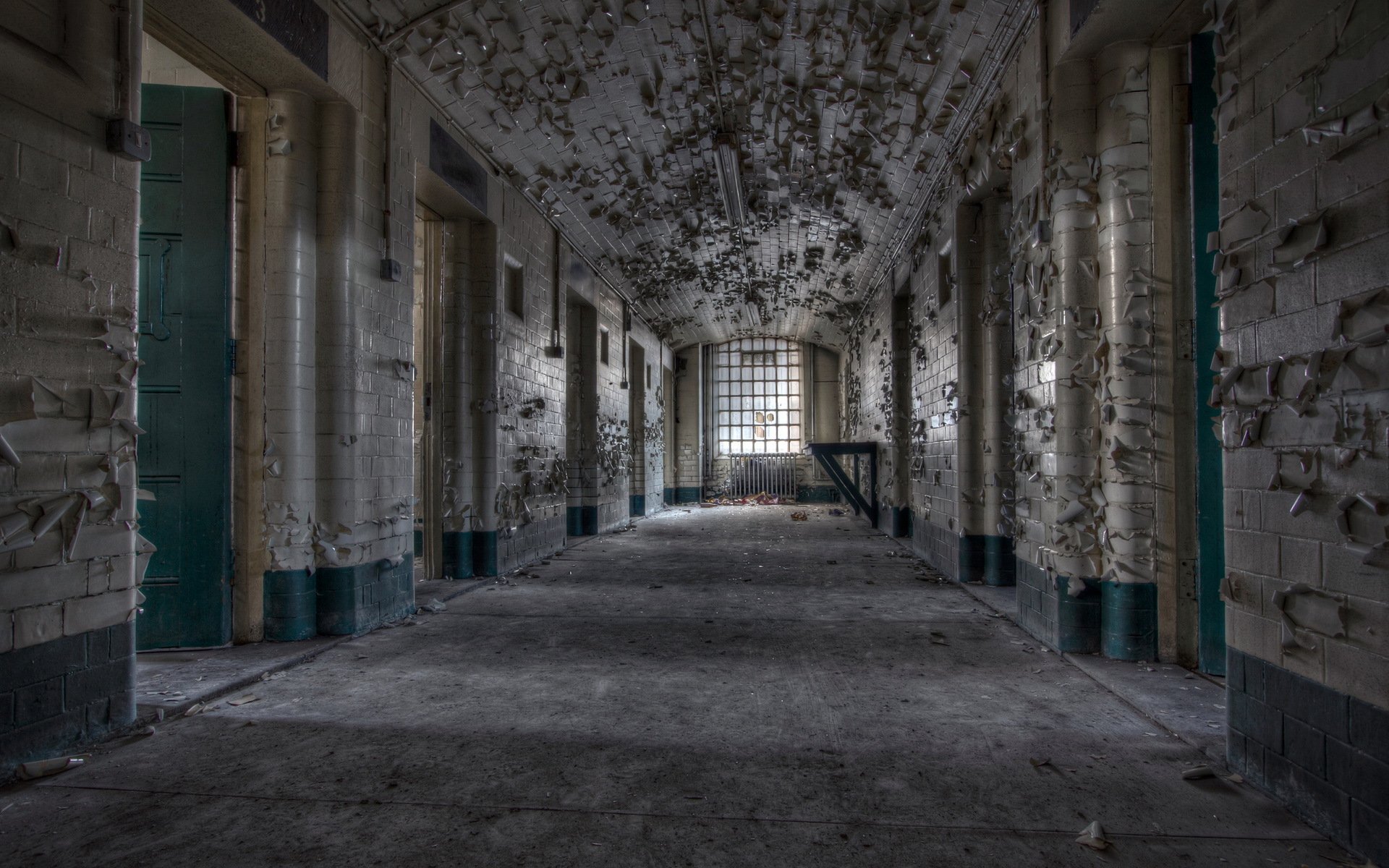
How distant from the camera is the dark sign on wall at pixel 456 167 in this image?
5973mm

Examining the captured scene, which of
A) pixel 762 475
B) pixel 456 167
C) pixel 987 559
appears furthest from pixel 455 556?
pixel 762 475

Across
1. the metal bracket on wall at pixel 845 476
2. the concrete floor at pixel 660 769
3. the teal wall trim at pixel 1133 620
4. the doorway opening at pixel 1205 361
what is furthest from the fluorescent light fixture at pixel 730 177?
the teal wall trim at pixel 1133 620

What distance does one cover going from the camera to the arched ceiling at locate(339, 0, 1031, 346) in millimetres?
5383

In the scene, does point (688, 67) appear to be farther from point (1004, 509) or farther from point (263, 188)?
point (1004, 509)

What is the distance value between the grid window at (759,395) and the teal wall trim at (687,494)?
58.4 inches

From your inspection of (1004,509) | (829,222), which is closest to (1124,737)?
(1004,509)

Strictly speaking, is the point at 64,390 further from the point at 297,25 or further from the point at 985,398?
the point at 985,398

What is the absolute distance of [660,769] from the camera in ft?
8.52

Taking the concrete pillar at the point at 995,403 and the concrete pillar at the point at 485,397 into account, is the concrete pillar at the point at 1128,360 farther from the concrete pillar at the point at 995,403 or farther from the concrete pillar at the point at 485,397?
the concrete pillar at the point at 485,397

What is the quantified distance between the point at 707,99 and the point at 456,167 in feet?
8.27

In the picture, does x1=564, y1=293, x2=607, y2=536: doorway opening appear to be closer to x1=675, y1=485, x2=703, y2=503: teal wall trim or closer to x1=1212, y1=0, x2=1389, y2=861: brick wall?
x1=675, y1=485, x2=703, y2=503: teal wall trim

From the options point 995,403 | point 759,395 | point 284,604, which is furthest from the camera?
point 759,395

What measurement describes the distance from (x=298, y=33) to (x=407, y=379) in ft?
7.72

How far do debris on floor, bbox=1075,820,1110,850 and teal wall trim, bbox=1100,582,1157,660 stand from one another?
2.06 meters
